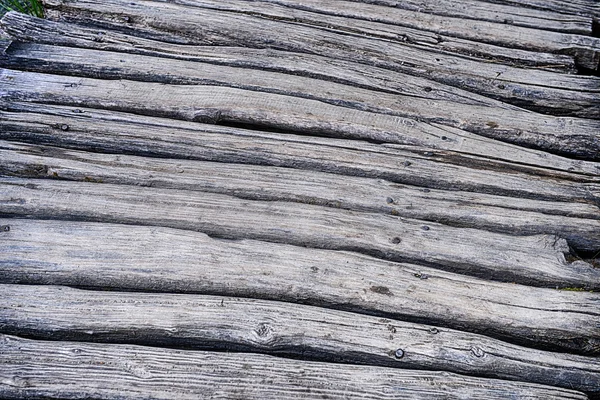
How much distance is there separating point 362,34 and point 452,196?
1.19m

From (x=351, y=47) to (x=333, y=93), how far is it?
1.37 feet

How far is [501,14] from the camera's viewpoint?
3.47 meters

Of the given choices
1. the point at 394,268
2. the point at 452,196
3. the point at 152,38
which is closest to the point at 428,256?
the point at 394,268

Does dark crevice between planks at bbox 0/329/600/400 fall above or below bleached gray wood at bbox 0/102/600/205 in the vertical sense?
below

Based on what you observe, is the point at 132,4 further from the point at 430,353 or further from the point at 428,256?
the point at 430,353

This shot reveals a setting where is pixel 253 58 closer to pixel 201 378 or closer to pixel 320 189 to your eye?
pixel 320 189

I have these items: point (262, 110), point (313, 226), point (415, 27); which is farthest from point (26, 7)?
point (313, 226)

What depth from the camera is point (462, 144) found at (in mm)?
2664

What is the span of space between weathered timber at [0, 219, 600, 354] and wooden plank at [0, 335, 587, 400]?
223 millimetres

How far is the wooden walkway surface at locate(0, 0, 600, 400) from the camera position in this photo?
1857 millimetres

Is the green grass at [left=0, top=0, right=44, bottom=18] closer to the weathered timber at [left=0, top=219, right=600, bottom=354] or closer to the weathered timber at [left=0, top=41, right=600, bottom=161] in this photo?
the weathered timber at [left=0, top=41, right=600, bottom=161]

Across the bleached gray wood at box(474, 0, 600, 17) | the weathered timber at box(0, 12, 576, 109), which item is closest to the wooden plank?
the weathered timber at box(0, 12, 576, 109)

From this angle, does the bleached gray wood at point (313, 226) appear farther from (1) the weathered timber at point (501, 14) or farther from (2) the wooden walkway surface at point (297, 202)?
(1) the weathered timber at point (501, 14)

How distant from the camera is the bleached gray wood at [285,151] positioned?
2.50m
